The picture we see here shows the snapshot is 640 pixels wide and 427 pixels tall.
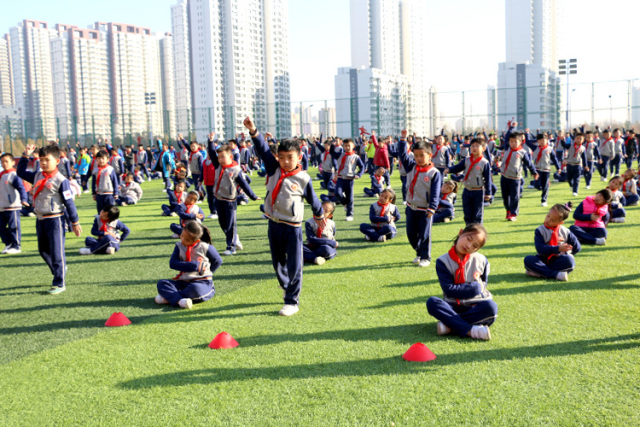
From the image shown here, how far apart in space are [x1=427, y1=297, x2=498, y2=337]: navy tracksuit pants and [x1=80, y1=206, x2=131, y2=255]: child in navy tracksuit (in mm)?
6794

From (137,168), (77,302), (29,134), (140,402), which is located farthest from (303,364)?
(29,134)

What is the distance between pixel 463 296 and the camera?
17.0 ft

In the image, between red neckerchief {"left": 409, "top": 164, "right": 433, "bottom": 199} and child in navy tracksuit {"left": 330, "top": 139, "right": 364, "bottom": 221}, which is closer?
red neckerchief {"left": 409, "top": 164, "right": 433, "bottom": 199}

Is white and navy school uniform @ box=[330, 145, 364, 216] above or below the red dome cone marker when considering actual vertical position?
above

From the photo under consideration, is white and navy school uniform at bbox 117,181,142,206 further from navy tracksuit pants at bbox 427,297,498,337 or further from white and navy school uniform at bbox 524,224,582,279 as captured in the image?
navy tracksuit pants at bbox 427,297,498,337

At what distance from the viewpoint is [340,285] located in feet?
23.9

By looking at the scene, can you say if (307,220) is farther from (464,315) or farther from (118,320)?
(464,315)

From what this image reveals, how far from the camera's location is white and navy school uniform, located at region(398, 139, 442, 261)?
7.96 m

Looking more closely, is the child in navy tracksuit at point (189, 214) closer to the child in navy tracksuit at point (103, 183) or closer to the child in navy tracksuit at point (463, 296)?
the child in navy tracksuit at point (103, 183)

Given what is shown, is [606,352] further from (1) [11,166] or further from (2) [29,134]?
(2) [29,134]

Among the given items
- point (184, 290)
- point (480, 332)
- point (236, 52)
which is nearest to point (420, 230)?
point (480, 332)

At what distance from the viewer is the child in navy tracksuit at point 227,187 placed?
9641 mm

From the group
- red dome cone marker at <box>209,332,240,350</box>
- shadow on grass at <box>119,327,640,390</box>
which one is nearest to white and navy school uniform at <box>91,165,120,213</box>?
red dome cone marker at <box>209,332,240,350</box>

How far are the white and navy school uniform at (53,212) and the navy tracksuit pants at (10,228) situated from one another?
3459 millimetres
